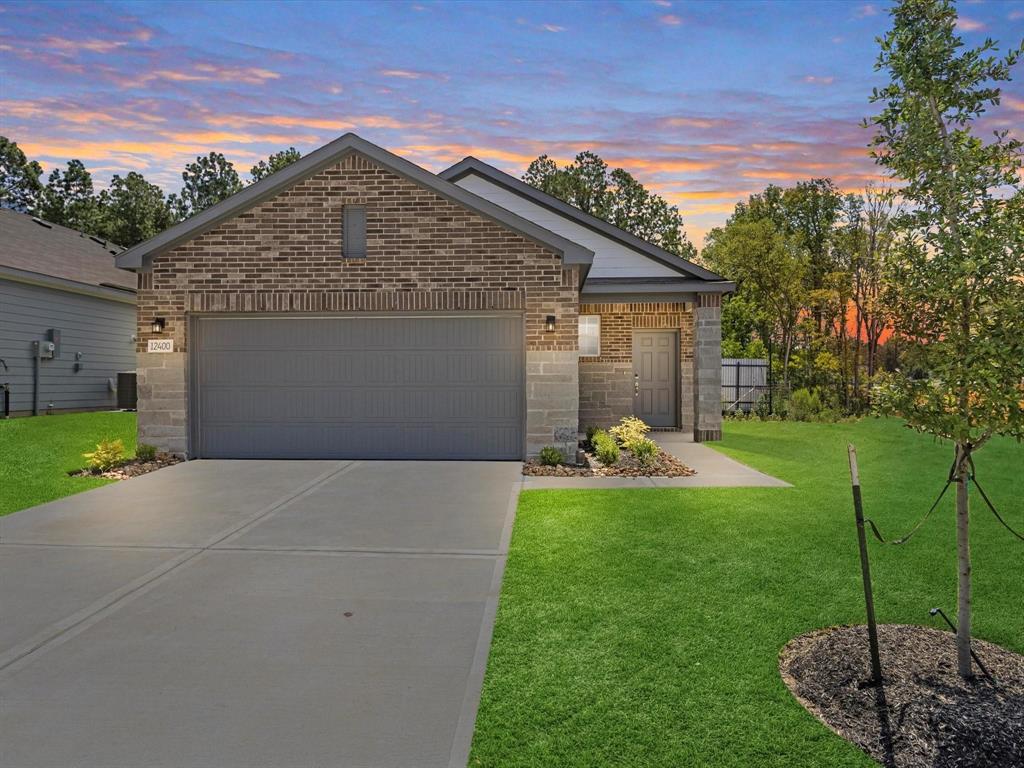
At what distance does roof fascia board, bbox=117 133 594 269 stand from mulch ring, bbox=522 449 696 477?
338 centimetres

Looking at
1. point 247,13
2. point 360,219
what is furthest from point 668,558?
point 247,13

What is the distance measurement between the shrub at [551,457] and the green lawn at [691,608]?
6.39 ft

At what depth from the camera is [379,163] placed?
444 inches

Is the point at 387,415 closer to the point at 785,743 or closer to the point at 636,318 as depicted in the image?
the point at 636,318

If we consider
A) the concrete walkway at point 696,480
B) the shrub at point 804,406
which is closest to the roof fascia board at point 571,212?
the concrete walkway at point 696,480

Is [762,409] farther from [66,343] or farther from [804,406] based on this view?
[66,343]

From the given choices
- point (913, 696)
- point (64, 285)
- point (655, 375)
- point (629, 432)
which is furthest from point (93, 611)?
point (64, 285)

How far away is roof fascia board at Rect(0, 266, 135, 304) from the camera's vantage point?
16.3 m

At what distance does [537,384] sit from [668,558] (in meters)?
5.83

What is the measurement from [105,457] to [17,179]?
4375 centimetres

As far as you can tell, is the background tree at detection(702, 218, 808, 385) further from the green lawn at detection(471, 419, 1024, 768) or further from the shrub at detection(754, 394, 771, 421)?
the green lawn at detection(471, 419, 1024, 768)

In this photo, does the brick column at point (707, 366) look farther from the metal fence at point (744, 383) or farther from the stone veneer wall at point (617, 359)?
the metal fence at point (744, 383)

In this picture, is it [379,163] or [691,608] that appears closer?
[691,608]

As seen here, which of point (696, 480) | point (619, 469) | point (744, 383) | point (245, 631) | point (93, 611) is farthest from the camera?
point (744, 383)
